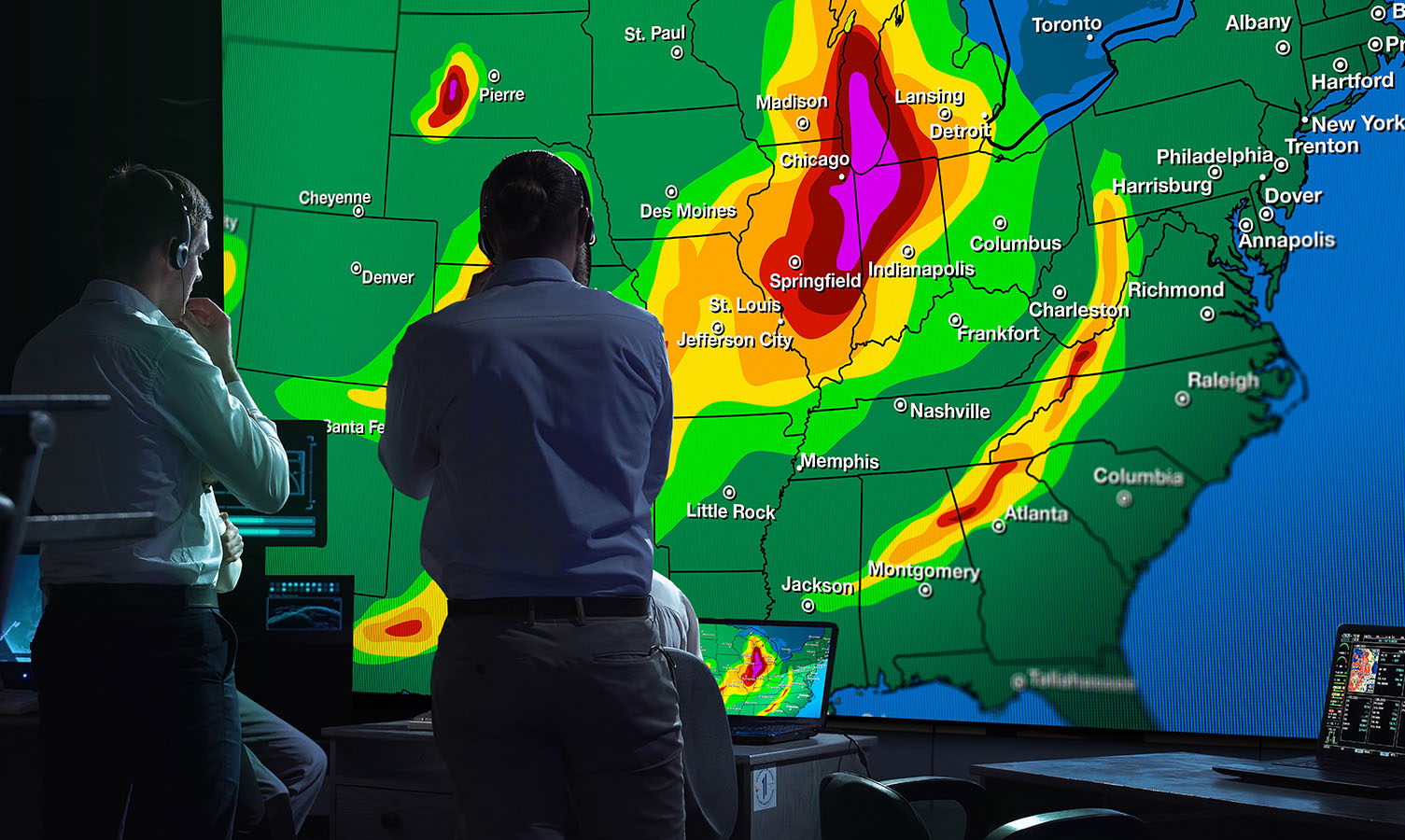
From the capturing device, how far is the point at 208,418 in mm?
1898

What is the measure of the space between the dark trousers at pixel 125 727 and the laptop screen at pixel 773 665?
4.44 feet

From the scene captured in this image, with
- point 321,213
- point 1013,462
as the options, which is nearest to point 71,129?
point 321,213

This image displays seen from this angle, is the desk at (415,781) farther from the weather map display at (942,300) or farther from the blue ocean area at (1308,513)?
the blue ocean area at (1308,513)

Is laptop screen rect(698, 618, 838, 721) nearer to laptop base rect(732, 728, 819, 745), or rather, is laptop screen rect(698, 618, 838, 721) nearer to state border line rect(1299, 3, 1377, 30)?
laptop base rect(732, 728, 819, 745)

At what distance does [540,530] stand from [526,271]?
0.36 m

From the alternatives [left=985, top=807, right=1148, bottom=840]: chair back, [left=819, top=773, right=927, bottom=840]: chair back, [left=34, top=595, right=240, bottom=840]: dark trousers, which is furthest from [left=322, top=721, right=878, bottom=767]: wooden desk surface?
[left=34, top=595, right=240, bottom=840]: dark trousers

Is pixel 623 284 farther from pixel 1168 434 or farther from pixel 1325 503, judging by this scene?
pixel 1325 503

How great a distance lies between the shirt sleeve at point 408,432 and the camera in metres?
1.66

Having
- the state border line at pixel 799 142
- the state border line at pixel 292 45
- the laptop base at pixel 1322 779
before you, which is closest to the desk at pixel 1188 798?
the laptop base at pixel 1322 779

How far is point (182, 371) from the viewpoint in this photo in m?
1.90

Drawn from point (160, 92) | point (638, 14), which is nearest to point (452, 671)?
point (638, 14)

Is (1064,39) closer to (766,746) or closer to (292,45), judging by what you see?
(766,746)

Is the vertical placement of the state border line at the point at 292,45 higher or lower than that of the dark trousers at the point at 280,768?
higher

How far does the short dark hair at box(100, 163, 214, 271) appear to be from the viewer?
1966 mm
